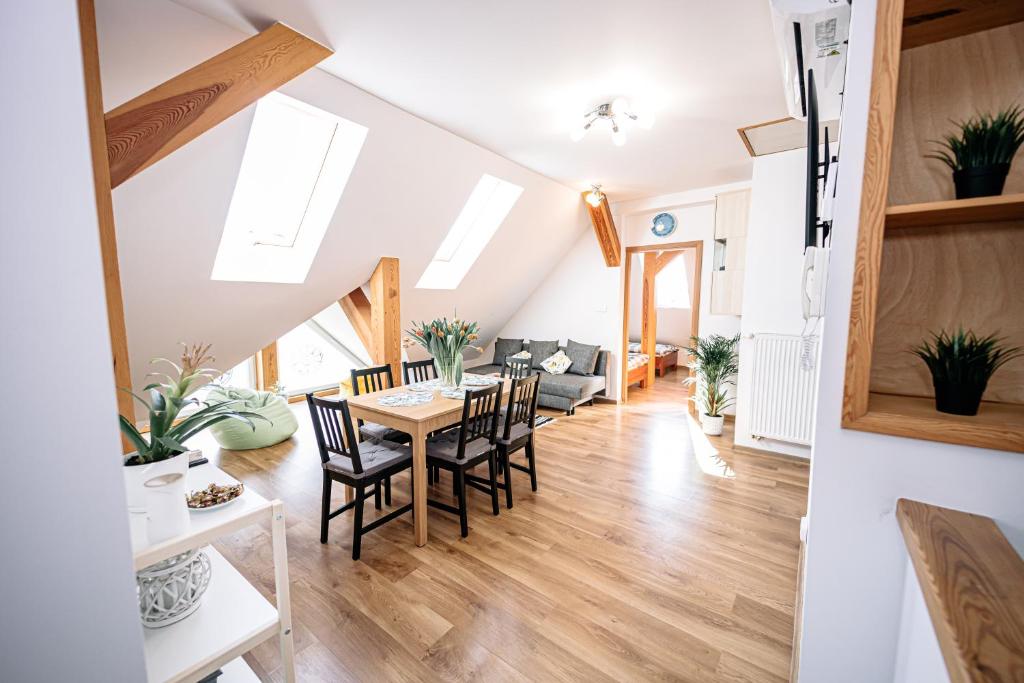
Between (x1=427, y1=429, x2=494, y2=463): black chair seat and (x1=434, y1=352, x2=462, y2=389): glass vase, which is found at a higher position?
(x1=434, y1=352, x2=462, y2=389): glass vase

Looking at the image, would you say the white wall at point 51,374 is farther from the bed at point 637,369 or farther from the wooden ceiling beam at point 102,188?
the bed at point 637,369

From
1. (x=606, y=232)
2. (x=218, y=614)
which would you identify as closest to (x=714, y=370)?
(x=606, y=232)

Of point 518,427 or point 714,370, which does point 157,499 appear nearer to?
point 518,427

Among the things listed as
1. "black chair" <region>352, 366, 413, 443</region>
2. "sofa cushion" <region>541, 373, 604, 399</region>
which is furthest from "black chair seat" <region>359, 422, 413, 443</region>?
"sofa cushion" <region>541, 373, 604, 399</region>

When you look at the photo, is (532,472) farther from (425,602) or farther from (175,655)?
(175,655)

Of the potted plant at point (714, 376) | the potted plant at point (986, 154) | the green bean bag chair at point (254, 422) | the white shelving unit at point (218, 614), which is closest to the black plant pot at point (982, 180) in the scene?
the potted plant at point (986, 154)

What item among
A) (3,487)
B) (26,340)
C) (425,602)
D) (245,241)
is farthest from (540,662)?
(245,241)

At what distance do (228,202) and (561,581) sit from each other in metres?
3.17

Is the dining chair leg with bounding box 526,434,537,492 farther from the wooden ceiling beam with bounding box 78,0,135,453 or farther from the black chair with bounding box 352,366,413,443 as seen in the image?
the wooden ceiling beam with bounding box 78,0,135,453

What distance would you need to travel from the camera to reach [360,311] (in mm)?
4551

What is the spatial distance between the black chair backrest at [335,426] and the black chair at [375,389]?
49 cm

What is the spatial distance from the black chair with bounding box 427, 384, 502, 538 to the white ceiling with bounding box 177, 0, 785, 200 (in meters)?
1.91

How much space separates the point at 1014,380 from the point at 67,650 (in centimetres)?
215

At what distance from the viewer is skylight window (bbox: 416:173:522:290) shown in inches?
182
